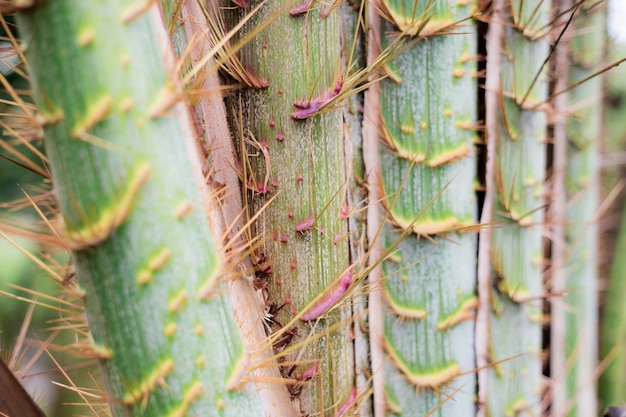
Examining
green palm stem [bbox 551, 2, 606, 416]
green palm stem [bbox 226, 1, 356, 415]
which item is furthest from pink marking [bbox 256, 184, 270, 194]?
green palm stem [bbox 551, 2, 606, 416]

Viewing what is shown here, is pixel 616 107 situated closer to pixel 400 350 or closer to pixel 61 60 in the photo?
pixel 400 350

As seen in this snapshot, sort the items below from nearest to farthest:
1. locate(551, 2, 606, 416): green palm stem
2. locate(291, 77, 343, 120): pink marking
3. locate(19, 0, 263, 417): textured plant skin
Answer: locate(19, 0, 263, 417): textured plant skin
locate(291, 77, 343, 120): pink marking
locate(551, 2, 606, 416): green palm stem


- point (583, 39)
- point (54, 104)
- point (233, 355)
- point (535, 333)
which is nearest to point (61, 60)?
point (54, 104)

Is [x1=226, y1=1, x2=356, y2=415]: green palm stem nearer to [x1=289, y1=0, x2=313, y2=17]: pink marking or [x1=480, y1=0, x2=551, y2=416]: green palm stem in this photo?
[x1=289, y1=0, x2=313, y2=17]: pink marking

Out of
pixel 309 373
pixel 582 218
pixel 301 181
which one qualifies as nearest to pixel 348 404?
pixel 309 373

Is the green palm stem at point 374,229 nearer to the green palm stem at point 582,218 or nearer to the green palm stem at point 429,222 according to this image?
the green palm stem at point 429,222

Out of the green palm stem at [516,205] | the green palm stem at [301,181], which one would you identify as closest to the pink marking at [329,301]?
the green palm stem at [301,181]

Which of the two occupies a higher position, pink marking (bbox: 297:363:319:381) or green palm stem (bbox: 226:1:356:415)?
green palm stem (bbox: 226:1:356:415)
